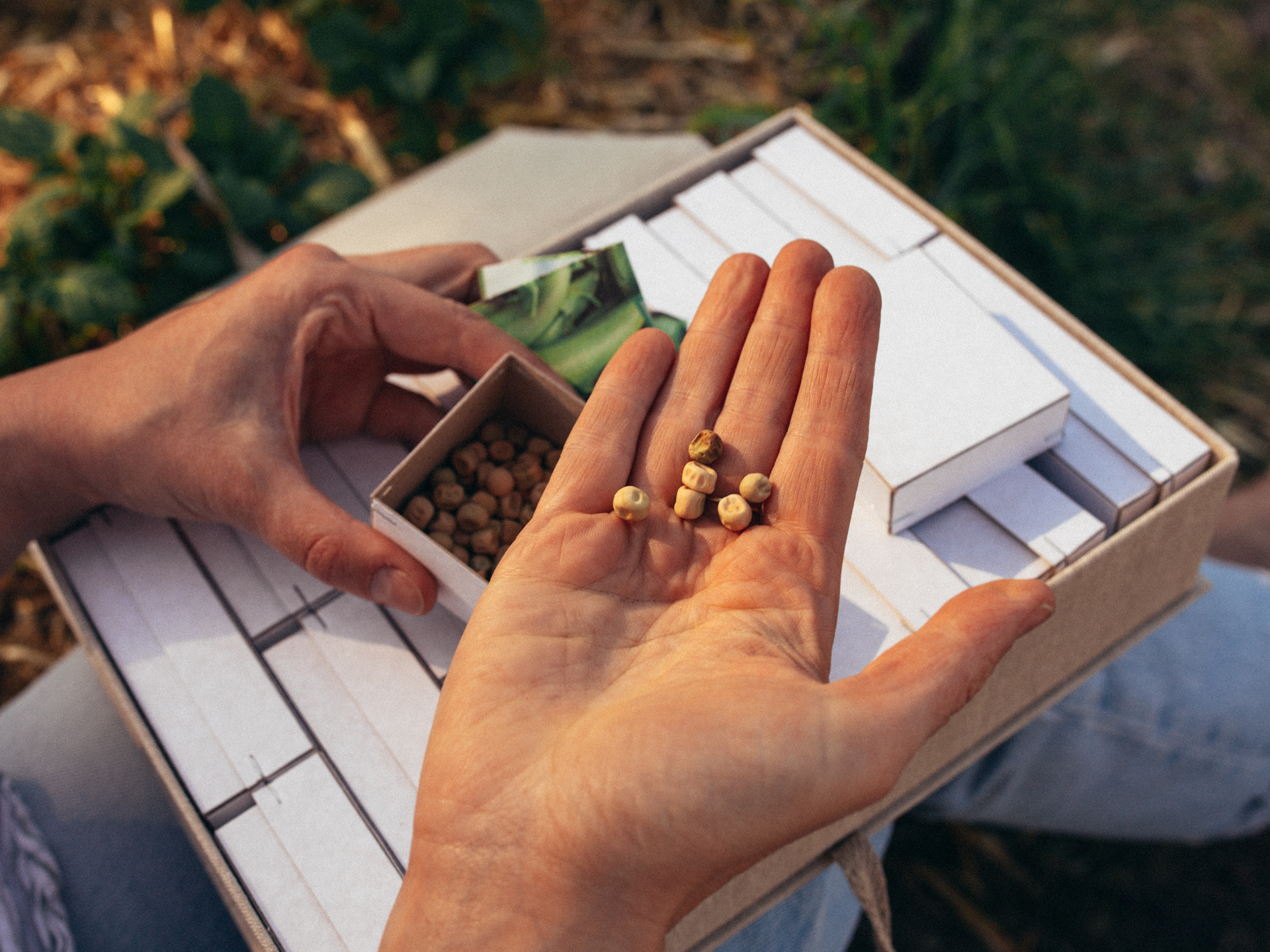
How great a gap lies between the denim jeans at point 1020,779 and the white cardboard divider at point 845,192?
1.13 metres

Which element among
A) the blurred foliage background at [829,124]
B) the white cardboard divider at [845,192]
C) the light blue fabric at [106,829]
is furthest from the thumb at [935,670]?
the blurred foliage background at [829,124]

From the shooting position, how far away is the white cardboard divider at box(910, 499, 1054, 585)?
1745 mm

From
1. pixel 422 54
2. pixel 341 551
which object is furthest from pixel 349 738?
pixel 422 54

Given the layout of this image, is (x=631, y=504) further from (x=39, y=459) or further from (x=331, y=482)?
(x=39, y=459)

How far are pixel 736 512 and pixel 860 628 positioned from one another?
1.13ft

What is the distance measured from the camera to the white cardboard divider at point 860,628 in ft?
5.46

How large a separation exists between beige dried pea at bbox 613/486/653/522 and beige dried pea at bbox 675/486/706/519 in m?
0.06

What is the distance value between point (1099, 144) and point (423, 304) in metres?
3.31

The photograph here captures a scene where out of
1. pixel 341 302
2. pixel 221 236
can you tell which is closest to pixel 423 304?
pixel 341 302

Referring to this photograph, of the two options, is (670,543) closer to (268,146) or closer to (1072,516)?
(1072,516)

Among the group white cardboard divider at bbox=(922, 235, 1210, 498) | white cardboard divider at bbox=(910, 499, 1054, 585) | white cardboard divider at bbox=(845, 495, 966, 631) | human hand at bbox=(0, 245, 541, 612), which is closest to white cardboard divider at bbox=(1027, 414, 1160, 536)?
white cardboard divider at bbox=(922, 235, 1210, 498)

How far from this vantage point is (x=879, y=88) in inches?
139

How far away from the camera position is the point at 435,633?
1.82 m

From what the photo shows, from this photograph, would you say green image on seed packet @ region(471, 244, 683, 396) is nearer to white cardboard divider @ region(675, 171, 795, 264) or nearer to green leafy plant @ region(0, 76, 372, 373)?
white cardboard divider @ region(675, 171, 795, 264)
